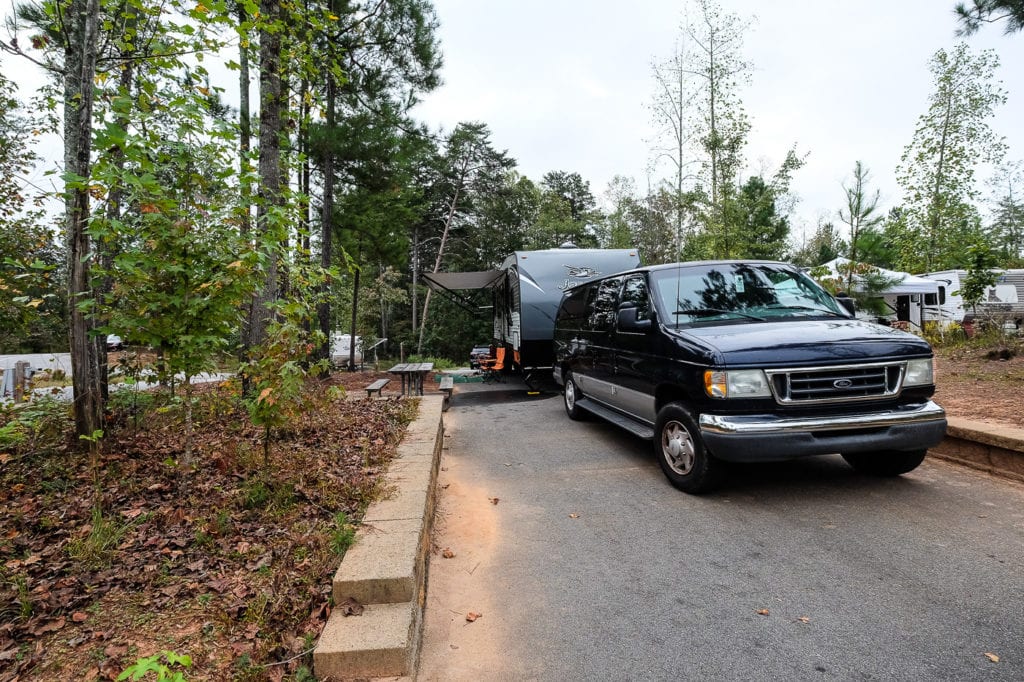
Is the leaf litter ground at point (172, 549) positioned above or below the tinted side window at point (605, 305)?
below

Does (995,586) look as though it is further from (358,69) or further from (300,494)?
(358,69)

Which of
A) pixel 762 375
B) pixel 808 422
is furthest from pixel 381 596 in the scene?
pixel 808 422

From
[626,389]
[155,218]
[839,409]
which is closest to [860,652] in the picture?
[839,409]

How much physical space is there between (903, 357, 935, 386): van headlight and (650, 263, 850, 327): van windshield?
87cm

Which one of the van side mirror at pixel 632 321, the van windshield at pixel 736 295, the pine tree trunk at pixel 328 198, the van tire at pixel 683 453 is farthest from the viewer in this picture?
the pine tree trunk at pixel 328 198

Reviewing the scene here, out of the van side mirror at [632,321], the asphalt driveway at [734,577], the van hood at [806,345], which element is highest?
the van side mirror at [632,321]

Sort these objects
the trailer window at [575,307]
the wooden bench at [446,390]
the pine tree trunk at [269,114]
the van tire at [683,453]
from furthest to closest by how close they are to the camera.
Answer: the wooden bench at [446,390], the trailer window at [575,307], the pine tree trunk at [269,114], the van tire at [683,453]

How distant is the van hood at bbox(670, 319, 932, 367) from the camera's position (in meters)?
4.02

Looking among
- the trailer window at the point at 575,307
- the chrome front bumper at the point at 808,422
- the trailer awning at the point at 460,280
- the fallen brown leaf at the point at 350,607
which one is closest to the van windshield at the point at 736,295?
the chrome front bumper at the point at 808,422

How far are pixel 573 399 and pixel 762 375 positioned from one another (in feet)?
13.6

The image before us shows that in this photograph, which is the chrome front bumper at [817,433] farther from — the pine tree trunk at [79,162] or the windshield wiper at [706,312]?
the pine tree trunk at [79,162]

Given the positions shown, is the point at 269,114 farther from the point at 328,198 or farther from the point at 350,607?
the point at 350,607

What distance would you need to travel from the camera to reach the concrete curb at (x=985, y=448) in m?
4.62

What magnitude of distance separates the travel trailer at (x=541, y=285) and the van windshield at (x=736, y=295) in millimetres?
5047
